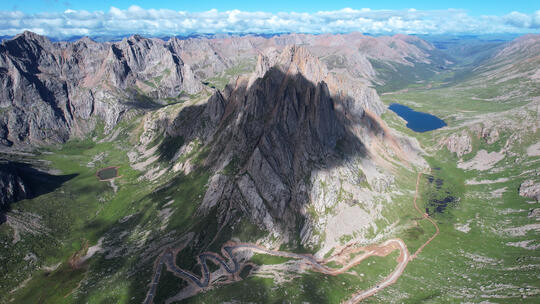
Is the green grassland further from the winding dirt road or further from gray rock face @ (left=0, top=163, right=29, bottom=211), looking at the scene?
gray rock face @ (left=0, top=163, right=29, bottom=211)

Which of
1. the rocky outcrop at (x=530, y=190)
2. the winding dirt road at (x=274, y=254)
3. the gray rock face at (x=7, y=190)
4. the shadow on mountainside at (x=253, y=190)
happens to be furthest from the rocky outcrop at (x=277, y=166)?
the gray rock face at (x=7, y=190)

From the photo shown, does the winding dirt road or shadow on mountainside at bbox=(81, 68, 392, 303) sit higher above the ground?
shadow on mountainside at bbox=(81, 68, 392, 303)

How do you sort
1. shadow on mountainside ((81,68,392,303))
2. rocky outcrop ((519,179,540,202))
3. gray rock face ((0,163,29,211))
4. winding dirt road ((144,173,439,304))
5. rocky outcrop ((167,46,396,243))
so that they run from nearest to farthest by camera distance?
winding dirt road ((144,173,439,304)) < shadow on mountainside ((81,68,392,303)) < rocky outcrop ((167,46,396,243)) < rocky outcrop ((519,179,540,202)) < gray rock face ((0,163,29,211))

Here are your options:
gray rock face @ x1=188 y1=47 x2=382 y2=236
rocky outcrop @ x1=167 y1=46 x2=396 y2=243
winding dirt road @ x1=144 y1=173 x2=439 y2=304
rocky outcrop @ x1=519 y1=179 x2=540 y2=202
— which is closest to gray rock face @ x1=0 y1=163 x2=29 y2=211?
winding dirt road @ x1=144 y1=173 x2=439 y2=304

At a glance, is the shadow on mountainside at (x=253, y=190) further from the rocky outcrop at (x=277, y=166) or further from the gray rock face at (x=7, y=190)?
the gray rock face at (x=7, y=190)

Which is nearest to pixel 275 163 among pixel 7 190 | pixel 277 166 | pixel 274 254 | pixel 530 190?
pixel 277 166

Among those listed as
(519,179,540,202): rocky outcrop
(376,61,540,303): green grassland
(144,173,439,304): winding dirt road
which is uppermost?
(519,179,540,202): rocky outcrop

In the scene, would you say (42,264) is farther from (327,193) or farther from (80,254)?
(327,193)

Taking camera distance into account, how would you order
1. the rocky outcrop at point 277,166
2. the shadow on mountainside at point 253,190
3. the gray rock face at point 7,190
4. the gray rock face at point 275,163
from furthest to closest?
the gray rock face at point 7,190
the gray rock face at point 275,163
the rocky outcrop at point 277,166
the shadow on mountainside at point 253,190

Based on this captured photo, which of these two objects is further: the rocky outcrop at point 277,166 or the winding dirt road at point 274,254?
the rocky outcrop at point 277,166

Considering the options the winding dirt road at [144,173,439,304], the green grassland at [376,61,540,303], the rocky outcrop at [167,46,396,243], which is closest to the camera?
the green grassland at [376,61,540,303]
